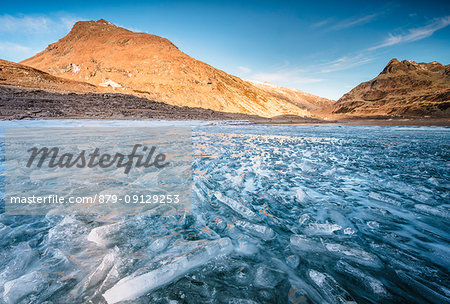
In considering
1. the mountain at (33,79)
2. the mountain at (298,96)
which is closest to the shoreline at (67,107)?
the mountain at (33,79)

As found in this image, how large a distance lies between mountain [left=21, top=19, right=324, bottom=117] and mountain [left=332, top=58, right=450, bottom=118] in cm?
3912

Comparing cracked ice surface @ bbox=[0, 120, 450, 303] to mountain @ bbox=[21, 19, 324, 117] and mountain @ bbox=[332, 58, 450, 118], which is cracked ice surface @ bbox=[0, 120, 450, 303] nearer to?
mountain @ bbox=[21, 19, 324, 117]

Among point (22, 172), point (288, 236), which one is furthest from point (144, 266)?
point (22, 172)

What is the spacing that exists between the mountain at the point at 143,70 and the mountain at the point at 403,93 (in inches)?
1540

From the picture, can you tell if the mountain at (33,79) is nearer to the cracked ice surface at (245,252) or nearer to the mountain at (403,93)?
the cracked ice surface at (245,252)

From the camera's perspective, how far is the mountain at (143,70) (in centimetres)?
4475

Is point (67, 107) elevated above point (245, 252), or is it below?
above

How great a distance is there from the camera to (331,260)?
128 centimetres

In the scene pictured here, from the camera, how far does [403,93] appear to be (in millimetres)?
83375

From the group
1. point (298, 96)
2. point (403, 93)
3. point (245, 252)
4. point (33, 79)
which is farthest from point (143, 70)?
point (298, 96)

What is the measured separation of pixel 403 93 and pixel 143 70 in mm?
105239

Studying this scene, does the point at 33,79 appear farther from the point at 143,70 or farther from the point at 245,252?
the point at 245,252

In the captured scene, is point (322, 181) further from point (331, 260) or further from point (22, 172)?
point (22, 172)

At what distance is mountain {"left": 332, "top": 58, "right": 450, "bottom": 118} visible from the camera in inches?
2361
